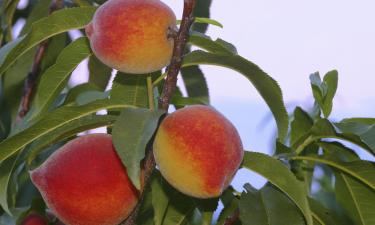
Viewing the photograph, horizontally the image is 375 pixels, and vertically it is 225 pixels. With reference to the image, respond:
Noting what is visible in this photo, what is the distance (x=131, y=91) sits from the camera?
117 centimetres

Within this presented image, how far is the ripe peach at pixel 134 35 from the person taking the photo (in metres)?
0.99

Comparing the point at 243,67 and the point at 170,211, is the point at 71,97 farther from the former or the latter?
the point at 243,67

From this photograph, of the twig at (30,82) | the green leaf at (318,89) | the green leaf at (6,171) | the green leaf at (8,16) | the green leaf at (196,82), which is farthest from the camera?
the green leaf at (8,16)

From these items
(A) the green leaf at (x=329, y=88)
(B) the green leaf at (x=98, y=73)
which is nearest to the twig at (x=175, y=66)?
(A) the green leaf at (x=329, y=88)

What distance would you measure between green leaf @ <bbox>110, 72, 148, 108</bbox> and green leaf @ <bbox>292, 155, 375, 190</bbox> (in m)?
0.31

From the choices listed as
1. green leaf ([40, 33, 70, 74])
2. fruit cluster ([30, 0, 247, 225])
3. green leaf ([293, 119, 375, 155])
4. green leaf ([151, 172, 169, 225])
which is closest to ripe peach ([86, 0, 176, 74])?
fruit cluster ([30, 0, 247, 225])

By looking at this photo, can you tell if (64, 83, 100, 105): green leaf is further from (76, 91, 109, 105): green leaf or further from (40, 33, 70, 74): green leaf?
(40, 33, 70, 74): green leaf

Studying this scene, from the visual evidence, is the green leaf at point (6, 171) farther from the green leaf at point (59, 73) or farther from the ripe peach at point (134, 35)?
the ripe peach at point (134, 35)

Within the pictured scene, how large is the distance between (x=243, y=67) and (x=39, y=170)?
36 cm

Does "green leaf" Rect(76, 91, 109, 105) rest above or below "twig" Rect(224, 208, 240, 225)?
above

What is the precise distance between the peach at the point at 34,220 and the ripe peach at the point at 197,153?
37 cm

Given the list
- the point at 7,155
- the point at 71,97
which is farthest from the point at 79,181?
the point at 71,97

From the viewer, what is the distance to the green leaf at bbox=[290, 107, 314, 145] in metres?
1.35

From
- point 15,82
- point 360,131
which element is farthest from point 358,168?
point 15,82
